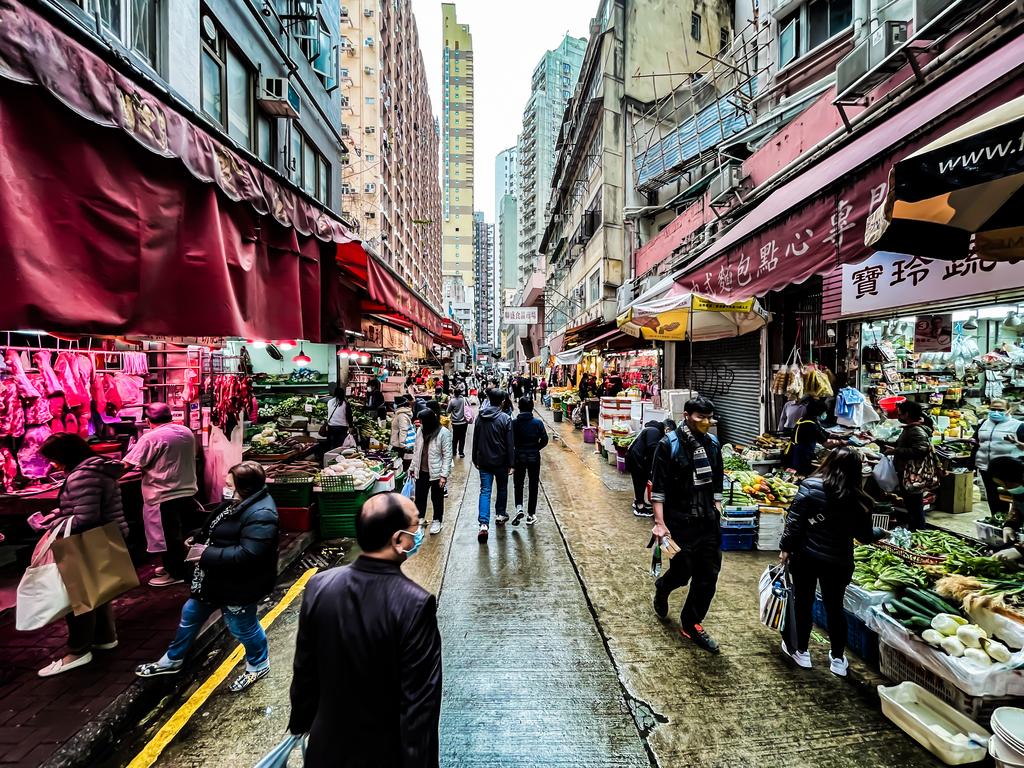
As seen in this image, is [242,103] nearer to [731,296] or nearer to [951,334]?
[731,296]

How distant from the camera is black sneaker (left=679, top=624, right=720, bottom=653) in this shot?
12.6ft

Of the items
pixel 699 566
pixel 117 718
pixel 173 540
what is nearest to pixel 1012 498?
pixel 699 566

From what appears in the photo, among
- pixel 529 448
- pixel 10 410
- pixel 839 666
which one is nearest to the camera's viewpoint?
pixel 839 666

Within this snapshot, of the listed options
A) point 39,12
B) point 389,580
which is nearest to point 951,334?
point 389,580

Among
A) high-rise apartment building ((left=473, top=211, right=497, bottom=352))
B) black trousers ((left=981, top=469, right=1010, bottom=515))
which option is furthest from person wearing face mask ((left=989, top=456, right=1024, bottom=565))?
high-rise apartment building ((left=473, top=211, right=497, bottom=352))

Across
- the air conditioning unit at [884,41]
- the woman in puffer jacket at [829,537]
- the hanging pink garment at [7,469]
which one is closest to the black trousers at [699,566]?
the woman in puffer jacket at [829,537]

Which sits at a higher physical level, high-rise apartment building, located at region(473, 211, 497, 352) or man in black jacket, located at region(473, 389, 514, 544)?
high-rise apartment building, located at region(473, 211, 497, 352)

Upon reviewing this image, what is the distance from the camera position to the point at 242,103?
9.26m

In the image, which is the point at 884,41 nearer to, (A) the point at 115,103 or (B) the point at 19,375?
(A) the point at 115,103

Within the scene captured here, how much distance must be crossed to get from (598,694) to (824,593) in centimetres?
193

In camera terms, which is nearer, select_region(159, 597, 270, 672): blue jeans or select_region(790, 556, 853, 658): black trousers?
select_region(159, 597, 270, 672): blue jeans

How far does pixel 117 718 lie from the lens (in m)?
3.09

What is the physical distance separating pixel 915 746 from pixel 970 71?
213 inches

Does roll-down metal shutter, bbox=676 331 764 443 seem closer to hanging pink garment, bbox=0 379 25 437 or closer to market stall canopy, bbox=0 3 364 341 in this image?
market stall canopy, bbox=0 3 364 341
